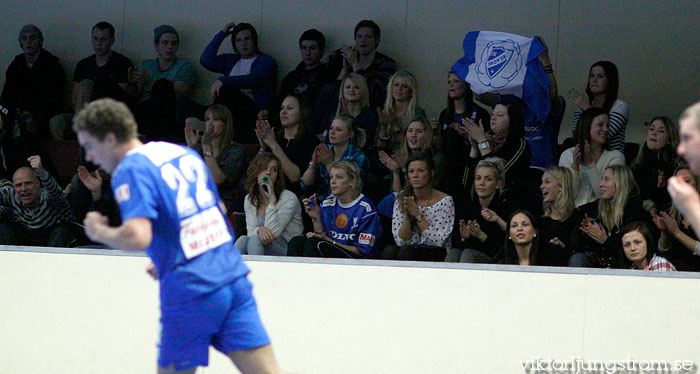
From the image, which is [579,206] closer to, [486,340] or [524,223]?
[524,223]

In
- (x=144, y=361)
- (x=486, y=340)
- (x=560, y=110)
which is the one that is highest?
(x=560, y=110)

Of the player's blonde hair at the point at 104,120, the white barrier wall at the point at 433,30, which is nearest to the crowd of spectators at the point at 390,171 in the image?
the white barrier wall at the point at 433,30

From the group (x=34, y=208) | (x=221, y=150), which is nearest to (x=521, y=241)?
(x=221, y=150)

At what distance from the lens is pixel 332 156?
22.9 ft

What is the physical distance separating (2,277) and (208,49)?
3.38m

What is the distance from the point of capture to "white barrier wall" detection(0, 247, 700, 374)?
5.13 metres

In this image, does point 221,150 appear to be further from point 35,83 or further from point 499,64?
point 35,83

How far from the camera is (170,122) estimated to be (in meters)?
8.16

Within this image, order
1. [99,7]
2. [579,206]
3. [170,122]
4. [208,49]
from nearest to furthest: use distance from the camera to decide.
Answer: [579,206] < [170,122] < [208,49] < [99,7]

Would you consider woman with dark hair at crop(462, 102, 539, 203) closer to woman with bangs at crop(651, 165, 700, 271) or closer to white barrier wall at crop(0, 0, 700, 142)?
woman with bangs at crop(651, 165, 700, 271)

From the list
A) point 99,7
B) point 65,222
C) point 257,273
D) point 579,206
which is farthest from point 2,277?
point 99,7

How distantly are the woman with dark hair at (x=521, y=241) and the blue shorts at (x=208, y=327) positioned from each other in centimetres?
275

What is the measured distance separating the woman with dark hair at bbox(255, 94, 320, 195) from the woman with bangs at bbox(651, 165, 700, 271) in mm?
2591

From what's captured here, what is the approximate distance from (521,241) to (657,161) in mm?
1248
